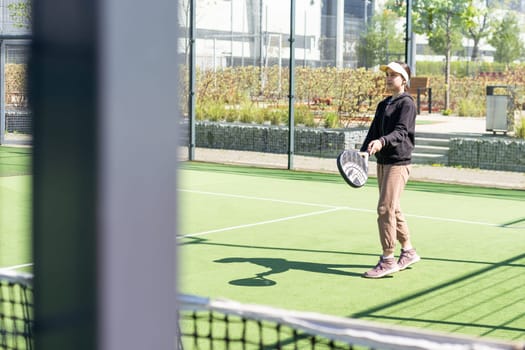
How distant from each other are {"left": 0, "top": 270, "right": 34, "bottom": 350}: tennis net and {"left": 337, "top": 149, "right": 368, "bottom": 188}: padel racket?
259 cm

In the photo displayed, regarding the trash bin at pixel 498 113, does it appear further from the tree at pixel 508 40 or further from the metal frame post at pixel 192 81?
the tree at pixel 508 40

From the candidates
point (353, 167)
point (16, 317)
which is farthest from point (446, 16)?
point (16, 317)

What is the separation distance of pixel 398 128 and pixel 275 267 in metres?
1.74

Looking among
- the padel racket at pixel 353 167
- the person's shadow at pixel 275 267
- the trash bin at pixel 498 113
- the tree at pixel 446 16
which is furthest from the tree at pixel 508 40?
the padel racket at pixel 353 167

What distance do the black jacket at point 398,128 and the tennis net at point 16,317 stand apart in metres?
3.11

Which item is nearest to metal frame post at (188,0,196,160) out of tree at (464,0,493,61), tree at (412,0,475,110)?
tree at (412,0,475,110)

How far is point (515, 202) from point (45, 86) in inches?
502

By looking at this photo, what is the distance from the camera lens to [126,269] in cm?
123

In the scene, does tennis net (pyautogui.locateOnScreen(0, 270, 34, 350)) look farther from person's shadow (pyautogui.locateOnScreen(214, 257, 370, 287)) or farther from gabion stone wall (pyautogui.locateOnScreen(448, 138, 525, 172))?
gabion stone wall (pyautogui.locateOnScreen(448, 138, 525, 172))

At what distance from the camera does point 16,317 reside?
19.1 feet

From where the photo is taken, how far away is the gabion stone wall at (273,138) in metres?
18.5

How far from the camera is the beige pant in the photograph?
8.00 m

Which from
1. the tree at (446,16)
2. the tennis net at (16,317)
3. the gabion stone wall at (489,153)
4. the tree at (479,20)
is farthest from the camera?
the tree at (479,20)

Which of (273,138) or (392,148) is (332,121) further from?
(392,148)
